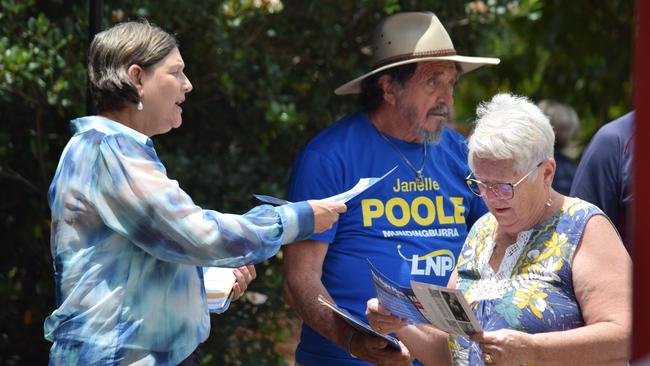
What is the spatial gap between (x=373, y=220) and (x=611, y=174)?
95 cm

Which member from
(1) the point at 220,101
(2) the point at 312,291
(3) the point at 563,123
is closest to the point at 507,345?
(2) the point at 312,291

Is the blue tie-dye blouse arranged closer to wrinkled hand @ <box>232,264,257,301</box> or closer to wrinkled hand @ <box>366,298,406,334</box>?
wrinkled hand @ <box>232,264,257,301</box>

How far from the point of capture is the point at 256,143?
5562 millimetres

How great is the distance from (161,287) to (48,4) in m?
2.56

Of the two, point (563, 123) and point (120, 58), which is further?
point (563, 123)

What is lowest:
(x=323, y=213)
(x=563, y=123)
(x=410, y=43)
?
(x=563, y=123)

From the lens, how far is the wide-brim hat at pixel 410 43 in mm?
4387

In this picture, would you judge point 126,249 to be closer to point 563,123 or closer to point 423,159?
point 423,159

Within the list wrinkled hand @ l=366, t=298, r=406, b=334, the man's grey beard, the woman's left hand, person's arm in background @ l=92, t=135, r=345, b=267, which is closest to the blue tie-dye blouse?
person's arm in background @ l=92, t=135, r=345, b=267

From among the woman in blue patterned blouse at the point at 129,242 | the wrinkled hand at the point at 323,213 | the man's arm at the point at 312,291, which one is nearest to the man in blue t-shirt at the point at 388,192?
the man's arm at the point at 312,291

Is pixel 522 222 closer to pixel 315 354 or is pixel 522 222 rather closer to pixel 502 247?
pixel 502 247

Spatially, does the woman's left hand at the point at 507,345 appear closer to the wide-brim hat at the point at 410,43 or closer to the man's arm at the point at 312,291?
the man's arm at the point at 312,291

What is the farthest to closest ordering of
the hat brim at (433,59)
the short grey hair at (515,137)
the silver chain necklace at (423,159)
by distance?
the hat brim at (433,59), the silver chain necklace at (423,159), the short grey hair at (515,137)

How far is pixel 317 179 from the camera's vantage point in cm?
415
